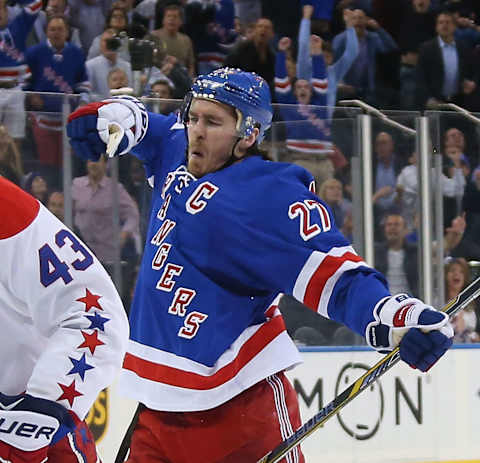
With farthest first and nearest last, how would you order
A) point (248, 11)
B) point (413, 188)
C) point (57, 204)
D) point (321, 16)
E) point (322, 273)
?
point (248, 11) < point (321, 16) < point (413, 188) < point (57, 204) < point (322, 273)

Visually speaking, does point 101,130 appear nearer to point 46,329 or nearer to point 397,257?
point 46,329

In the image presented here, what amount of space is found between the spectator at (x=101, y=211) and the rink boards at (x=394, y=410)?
94cm

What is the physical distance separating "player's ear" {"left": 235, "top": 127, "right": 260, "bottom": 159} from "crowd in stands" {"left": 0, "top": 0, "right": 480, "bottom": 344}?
5.42ft

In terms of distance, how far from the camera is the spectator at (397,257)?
507cm

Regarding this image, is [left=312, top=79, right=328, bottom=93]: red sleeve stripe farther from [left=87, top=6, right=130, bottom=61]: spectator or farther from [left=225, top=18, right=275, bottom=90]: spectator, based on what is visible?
[left=87, top=6, right=130, bottom=61]: spectator

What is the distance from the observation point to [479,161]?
526cm

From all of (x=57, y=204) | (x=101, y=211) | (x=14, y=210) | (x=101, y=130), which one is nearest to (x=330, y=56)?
(x=101, y=211)

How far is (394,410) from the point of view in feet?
16.9

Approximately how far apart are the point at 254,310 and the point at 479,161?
277cm

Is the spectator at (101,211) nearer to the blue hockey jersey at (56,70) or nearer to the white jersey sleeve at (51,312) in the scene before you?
the blue hockey jersey at (56,70)

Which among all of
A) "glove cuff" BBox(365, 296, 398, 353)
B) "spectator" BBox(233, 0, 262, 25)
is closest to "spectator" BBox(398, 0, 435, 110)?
"spectator" BBox(233, 0, 262, 25)

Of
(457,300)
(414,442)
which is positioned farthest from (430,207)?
(457,300)

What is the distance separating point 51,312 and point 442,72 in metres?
5.52

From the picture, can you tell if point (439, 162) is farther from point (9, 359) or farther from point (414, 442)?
point (9, 359)
